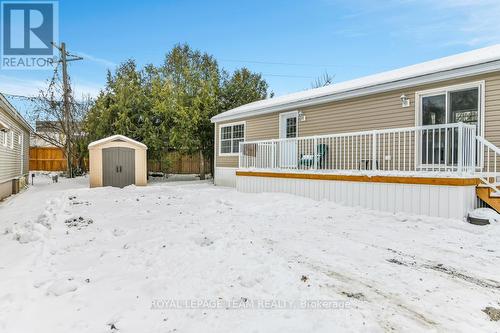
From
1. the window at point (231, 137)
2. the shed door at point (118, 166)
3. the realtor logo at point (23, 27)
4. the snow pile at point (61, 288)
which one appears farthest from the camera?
the window at point (231, 137)

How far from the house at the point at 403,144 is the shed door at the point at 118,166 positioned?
4.69m

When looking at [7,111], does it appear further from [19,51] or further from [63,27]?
[63,27]

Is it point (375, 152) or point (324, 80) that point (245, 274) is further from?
point (324, 80)

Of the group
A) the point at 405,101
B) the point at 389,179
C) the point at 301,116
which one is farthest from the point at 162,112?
the point at 389,179

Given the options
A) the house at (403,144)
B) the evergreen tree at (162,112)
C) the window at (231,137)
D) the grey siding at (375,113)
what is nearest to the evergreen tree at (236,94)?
the evergreen tree at (162,112)

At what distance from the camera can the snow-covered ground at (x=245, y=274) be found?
2.44m

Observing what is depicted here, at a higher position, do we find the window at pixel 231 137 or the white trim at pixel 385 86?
the white trim at pixel 385 86

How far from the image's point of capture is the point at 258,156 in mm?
10672

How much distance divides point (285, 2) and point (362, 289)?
54.1 ft

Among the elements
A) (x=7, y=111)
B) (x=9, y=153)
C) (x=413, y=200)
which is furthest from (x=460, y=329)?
(x=9, y=153)

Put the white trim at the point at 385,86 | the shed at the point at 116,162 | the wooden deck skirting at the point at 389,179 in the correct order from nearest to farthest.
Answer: the wooden deck skirting at the point at 389,179 < the white trim at the point at 385,86 < the shed at the point at 116,162

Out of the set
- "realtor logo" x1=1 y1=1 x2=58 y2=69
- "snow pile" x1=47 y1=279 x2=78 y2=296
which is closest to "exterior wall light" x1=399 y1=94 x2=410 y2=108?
"snow pile" x1=47 y1=279 x2=78 y2=296

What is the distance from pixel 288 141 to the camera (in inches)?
393

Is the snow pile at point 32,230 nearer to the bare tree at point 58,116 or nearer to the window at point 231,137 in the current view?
the window at point 231,137
